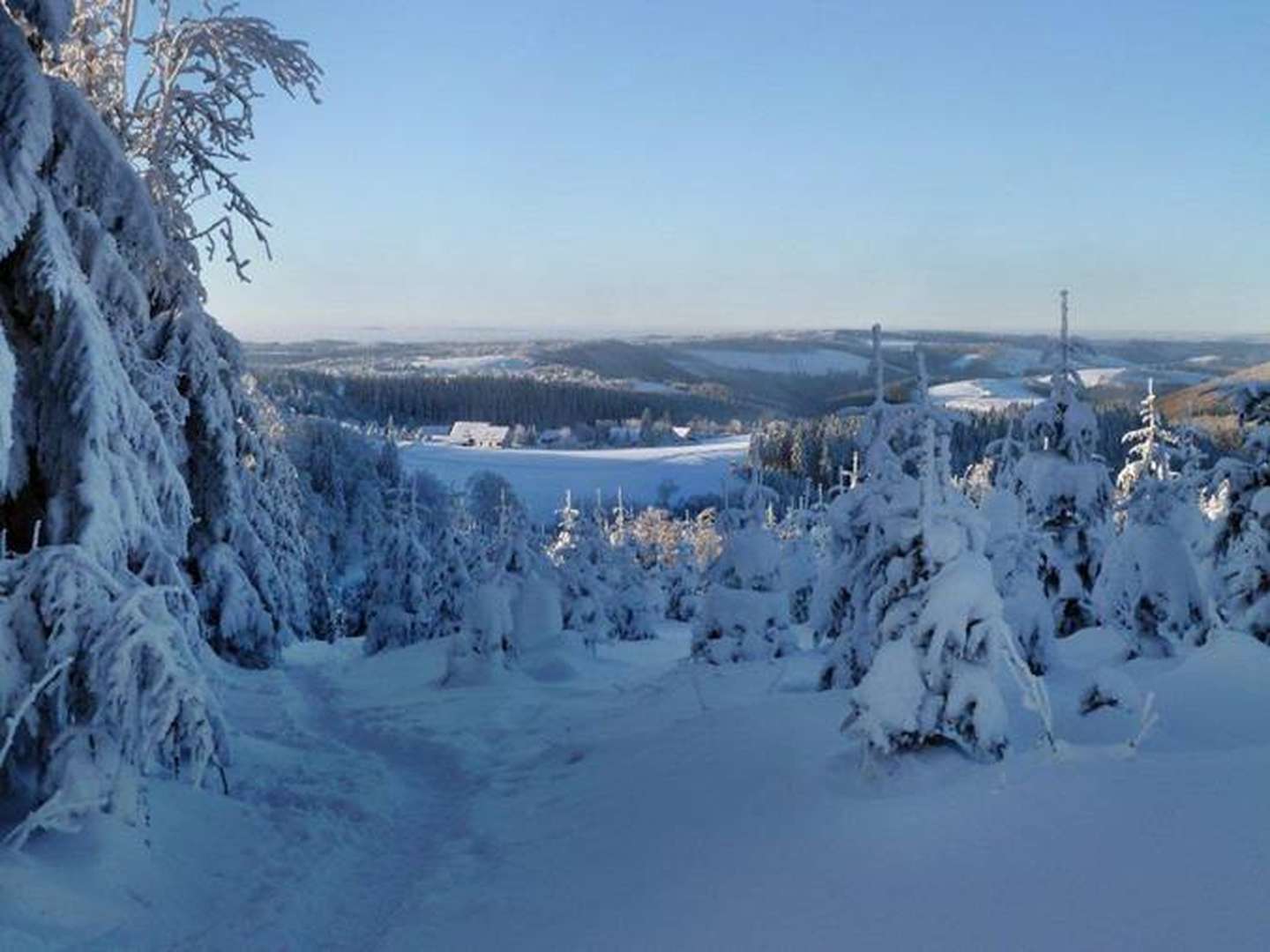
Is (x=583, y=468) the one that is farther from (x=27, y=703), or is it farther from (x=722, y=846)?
(x=27, y=703)

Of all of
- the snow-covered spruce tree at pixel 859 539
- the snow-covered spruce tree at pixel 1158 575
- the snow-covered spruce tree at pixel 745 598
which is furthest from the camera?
the snow-covered spruce tree at pixel 745 598

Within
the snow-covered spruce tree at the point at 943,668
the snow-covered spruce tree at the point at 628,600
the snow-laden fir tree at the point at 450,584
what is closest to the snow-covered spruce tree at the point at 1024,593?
the snow-covered spruce tree at the point at 943,668

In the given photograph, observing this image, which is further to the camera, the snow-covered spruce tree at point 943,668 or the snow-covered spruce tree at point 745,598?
the snow-covered spruce tree at point 745,598

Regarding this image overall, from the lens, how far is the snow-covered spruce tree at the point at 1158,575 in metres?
15.5

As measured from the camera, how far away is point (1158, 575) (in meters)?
15.7

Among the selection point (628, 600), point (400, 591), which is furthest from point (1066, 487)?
point (628, 600)

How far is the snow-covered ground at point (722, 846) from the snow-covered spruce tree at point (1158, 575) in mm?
2576

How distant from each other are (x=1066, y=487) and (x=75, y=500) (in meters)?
15.1

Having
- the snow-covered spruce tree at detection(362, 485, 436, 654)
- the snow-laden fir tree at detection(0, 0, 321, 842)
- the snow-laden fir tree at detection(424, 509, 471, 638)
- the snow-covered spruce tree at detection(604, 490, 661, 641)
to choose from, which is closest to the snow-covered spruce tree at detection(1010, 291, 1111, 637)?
the snow-laden fir tree at detection(0, 0, 321, 842)

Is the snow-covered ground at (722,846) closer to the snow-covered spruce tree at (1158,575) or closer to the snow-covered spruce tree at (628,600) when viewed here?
the snow-covered spruce tree at (1158,575)

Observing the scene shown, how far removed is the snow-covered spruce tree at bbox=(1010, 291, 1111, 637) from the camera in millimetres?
17578

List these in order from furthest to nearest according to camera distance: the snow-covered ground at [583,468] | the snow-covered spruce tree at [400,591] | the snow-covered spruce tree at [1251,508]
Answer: the snow-covered ground at [583,468] < the snow-covered spruce tree at [400,591] < the snow-covered spruce tree at [1251,508]

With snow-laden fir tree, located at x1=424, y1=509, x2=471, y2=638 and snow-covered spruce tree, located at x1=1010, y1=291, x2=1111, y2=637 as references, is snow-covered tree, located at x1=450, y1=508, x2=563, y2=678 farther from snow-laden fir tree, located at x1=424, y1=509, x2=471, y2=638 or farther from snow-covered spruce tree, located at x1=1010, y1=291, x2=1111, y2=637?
snow-covered spruce tree, located at x1=1010, y1=291, x2=1111, y2=637

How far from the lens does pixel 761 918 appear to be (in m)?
6.57
